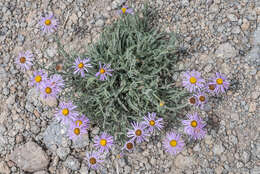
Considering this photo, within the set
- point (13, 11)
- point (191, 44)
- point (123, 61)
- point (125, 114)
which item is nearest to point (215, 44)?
point (191, 44)

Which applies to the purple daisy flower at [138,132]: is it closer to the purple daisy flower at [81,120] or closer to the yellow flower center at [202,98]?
the purple daisy flower at [81,120]

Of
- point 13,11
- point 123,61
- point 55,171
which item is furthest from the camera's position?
point 13,11

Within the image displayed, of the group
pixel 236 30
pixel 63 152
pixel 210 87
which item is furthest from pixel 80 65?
pixel 236 30

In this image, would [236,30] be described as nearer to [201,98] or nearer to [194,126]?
[201,98]

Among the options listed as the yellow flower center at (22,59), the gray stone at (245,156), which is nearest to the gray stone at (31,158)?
the yellow flower center at (22,59)

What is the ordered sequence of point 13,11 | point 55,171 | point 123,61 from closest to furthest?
point 123,61, point 55,171, point 13,11

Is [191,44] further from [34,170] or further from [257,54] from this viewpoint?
[34,170]
